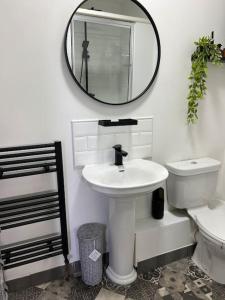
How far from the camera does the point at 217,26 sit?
166 centimetres

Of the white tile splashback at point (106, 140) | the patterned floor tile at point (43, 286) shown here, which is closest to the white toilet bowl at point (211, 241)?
the white tile splashback at point (106, 140)

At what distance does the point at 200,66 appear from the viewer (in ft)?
5.17

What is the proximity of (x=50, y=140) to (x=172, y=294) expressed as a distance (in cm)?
125

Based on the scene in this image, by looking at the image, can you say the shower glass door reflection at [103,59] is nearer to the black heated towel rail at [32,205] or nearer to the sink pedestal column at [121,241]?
the black heated towel rail at [32,205]

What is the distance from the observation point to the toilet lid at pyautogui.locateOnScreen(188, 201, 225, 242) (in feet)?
4.79

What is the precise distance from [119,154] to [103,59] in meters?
0.59

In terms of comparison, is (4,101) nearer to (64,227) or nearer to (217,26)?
(64,227)

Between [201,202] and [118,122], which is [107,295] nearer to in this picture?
[201,202]

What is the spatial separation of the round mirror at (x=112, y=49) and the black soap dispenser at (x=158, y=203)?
0.71 m

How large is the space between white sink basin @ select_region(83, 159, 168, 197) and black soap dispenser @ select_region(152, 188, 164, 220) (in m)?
0.28

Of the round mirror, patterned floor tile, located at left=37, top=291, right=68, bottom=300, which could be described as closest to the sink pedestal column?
patterned floor tile, located at left=37, top=291, right=68, bottom=300

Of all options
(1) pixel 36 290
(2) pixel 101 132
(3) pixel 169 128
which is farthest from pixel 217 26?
(1) pixel 36 290

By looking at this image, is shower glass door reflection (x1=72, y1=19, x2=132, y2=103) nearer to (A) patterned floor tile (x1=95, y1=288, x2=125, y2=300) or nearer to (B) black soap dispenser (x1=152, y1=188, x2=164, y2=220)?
(B) black soap dispenser (x1=152, y1=188, x2=164, y2=220)

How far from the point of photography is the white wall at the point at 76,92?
3.95ft
